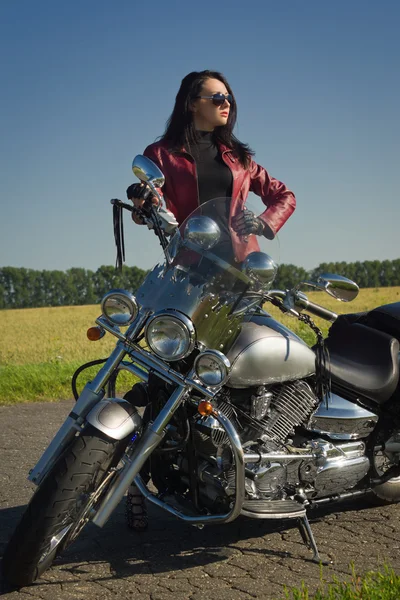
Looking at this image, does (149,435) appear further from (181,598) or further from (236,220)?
(236,220)

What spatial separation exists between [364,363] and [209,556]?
1336mm

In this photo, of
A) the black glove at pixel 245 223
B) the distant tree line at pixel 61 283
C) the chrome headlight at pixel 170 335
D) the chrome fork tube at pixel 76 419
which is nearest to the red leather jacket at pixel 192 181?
the black glove at pixel 245 223

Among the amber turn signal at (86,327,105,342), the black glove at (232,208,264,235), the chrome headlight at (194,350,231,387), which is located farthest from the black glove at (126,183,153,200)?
the chrome headlight at (194,350,231,387)

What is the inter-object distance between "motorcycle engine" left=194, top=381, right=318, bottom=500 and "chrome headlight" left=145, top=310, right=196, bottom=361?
16.2 inches

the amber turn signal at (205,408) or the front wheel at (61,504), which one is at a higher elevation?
the amber turn signal at (205,408)

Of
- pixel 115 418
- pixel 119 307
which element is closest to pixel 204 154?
pixel 119 307

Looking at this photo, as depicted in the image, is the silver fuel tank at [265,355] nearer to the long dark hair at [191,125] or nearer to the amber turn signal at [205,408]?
the amber turn signal at [205,408]

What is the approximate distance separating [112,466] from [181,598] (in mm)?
639

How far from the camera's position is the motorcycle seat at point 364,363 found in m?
3.93

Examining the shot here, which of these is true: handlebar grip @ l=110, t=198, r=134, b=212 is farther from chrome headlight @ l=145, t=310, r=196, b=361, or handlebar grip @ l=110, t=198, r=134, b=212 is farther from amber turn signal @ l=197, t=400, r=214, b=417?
amber turn signal @ l=197, t=400, r=214, b=417

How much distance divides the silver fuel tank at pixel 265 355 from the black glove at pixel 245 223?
→ 465mm

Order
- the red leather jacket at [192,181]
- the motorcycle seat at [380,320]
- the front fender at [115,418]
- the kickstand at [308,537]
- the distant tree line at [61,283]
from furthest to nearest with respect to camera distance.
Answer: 1. the distant tree line at [61,283]
2. the motorcycle seat at [380,320]
3. the red leather jacket at [192,181]
4. the kickstand at [308,537]
5. the front fender at [115,418]

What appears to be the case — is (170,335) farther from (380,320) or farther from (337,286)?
(380,320)

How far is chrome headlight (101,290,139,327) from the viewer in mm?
3146
